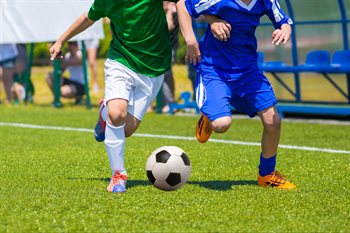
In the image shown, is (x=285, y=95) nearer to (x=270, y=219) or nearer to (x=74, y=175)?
(x=74, y=175)

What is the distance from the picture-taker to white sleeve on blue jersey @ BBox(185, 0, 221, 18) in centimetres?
696

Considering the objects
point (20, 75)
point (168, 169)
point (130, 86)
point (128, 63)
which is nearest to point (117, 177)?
point (168, 169)

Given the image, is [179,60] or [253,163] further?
[179,60]

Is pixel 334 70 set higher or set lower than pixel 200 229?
lower

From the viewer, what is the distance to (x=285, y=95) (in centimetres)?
1434

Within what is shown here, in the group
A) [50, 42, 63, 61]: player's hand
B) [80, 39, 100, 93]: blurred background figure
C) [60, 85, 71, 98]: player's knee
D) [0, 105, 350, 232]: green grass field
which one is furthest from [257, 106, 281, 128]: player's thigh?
[80, 39, 100, 93]: blurred background figure

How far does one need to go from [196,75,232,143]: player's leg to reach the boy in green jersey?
32 centimetres

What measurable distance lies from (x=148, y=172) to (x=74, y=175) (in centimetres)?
99

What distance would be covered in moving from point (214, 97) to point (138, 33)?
0.72 m

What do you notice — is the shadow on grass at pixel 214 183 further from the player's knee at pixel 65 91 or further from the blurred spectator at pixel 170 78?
the player's knee at pixel 65 91

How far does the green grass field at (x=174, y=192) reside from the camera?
550 centimetres

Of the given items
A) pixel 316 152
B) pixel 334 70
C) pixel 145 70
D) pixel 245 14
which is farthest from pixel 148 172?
pixel 334 70

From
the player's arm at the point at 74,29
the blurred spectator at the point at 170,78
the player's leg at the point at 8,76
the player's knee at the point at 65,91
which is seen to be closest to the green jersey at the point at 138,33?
the player's arm at the point at 74,29

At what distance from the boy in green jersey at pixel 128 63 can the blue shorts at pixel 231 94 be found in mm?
353
